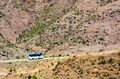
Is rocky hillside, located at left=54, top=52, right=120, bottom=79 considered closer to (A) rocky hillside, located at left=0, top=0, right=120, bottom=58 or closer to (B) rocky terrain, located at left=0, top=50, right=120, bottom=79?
(B) rocky terrain, located at left=0, top=50, right=120, bottom=79

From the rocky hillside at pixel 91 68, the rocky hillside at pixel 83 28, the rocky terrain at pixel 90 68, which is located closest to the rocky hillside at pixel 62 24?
the rocky hillside at pixel 83 28

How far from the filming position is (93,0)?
9325 centimetres

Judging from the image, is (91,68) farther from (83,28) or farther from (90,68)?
(83,28)

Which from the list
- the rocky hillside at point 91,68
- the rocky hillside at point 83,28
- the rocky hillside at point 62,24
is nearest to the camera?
the rocky hillside at point 91,68

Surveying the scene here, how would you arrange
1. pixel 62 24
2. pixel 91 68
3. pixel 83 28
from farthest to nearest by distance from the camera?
pixel 62 24, pixel 83 28, pixel 91 68

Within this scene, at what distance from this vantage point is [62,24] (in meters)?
89.6

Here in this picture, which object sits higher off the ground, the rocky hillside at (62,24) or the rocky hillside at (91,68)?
the rocky hillside at (91,68)

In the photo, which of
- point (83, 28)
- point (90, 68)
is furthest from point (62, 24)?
point (90, 68)

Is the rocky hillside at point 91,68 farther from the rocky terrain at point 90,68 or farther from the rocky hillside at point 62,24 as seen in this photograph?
the rocky hillside at point 62,24

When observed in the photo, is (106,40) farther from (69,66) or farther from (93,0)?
(69,66)

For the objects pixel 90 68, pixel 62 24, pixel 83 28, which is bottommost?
pixel 83 28

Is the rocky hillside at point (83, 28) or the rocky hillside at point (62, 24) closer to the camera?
the rocky hillside at point (83, 28)

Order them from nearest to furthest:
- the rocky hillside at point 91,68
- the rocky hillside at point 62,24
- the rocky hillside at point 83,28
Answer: the rocky hillside at point 91,68, the rocky hillside at point 83,28, the rocky hillside at point 62,24

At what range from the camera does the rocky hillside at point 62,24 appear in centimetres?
8206
